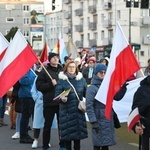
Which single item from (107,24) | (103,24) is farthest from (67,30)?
(107,24)

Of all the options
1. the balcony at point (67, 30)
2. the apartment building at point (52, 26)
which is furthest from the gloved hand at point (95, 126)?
the apartment building at point (52, 26)

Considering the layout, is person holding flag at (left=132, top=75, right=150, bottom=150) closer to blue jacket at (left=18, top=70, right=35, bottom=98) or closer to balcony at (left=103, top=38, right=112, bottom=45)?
blue jacket at (left=18, top=70, right=35, bottom=98)

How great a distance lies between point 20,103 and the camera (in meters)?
11.9

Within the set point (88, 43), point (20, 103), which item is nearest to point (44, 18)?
point (88, 43)

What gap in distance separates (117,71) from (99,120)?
3.02 ft

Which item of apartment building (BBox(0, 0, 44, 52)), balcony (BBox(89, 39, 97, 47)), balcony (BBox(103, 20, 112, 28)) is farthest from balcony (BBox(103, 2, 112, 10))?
apartment building (BBox(0, 0, 44, 52))

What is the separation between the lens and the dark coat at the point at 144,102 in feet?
22.3

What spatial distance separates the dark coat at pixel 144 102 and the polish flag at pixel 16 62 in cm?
339

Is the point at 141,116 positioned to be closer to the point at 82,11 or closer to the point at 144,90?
the point at 144,90

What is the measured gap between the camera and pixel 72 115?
8.98 metres

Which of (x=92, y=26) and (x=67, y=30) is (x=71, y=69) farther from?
(x=67, y=30)

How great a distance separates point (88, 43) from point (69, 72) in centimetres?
6403

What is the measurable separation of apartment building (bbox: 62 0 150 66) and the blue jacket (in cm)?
4603

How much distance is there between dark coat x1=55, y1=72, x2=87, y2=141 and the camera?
8914 mm
